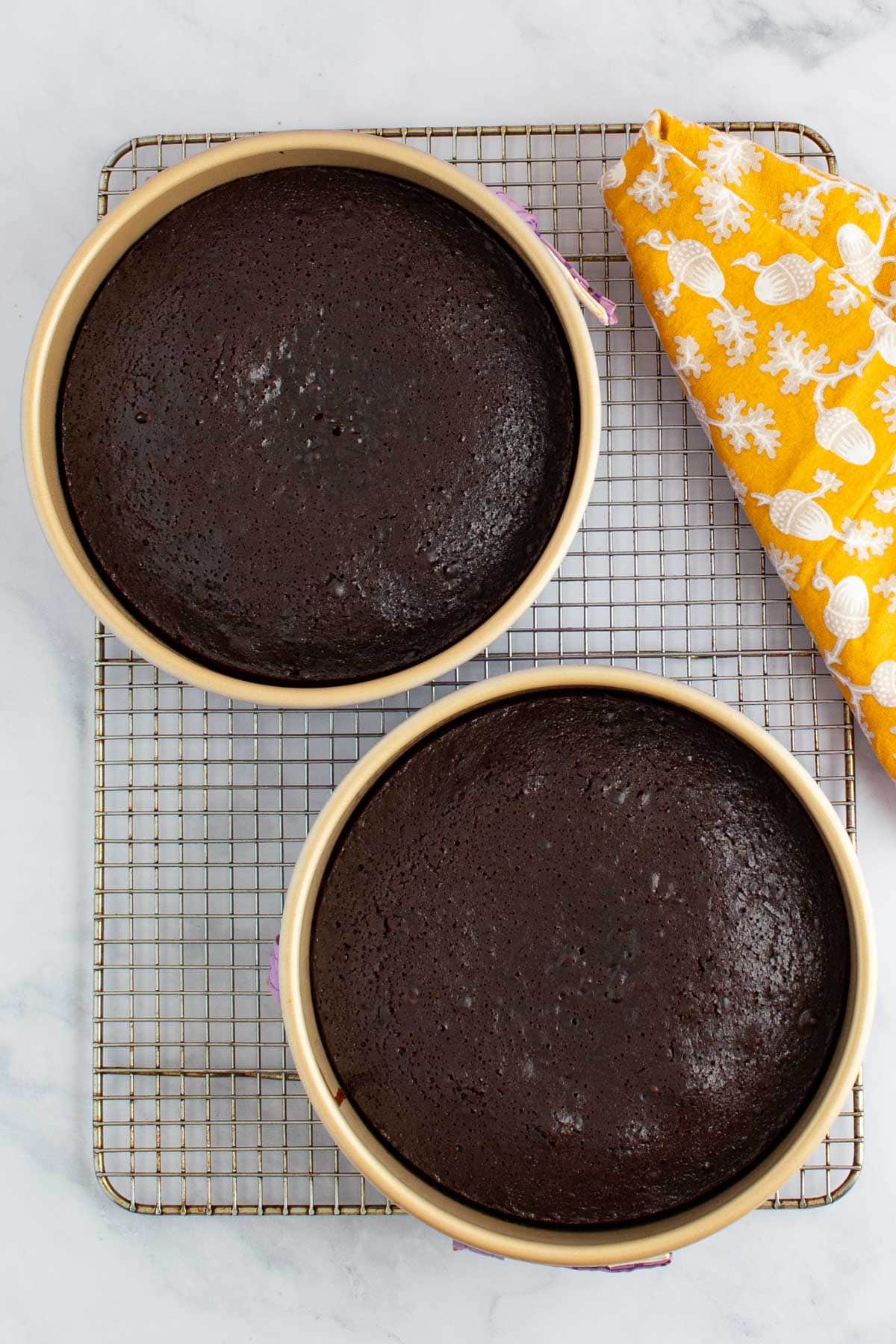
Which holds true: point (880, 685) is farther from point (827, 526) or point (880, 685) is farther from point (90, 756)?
point (90, 756)

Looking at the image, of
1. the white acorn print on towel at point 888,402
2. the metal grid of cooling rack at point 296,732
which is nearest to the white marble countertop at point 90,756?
the metal grid of cooling rack at point 296,732

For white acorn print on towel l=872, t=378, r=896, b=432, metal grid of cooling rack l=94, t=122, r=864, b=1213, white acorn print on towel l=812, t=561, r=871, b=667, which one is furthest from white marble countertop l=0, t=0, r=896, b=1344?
white acorn print on towel l=872, t=378, r=896, b=432

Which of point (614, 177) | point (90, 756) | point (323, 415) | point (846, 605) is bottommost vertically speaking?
point (90, 756)

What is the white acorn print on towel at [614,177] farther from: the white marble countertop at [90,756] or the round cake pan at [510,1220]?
the round cake pan at [510,1220]

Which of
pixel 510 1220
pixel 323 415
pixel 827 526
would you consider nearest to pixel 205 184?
pixel 323 415

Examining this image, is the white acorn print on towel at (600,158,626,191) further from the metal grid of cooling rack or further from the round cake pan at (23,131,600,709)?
the round cake pan at (23,131,600,709)

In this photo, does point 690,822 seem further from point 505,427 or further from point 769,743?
point 505,427

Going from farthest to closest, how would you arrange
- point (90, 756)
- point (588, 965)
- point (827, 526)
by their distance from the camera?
point (90, 756)
point (827, 526)
point (588, 965)
